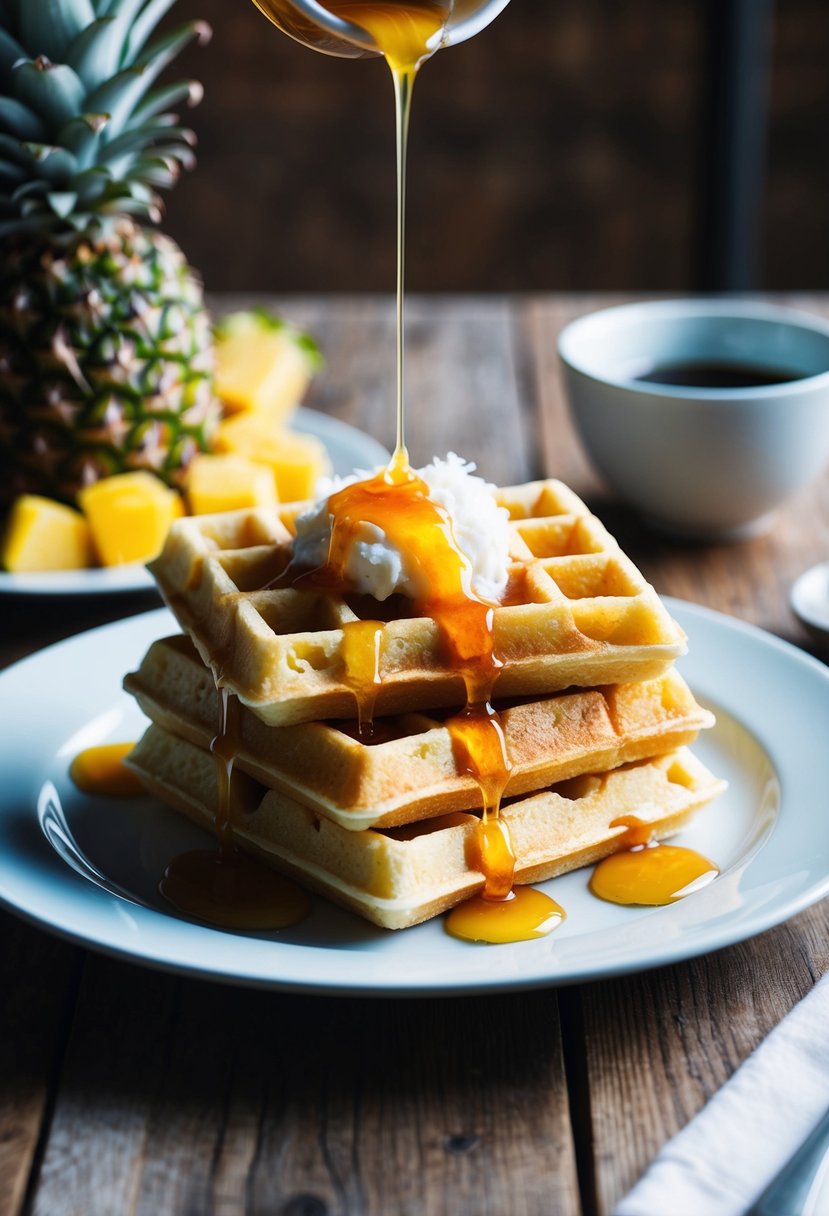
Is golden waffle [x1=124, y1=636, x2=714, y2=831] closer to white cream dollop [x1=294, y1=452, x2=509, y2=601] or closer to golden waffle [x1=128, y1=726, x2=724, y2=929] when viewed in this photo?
golden waffle [x1=128, y1=726, x2=724, y2=929]

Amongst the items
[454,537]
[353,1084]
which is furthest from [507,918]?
[454,537]

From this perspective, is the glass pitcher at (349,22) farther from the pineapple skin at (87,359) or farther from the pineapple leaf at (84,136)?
the pineapple skin at (87,359)

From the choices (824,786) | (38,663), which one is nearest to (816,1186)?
(824,786)

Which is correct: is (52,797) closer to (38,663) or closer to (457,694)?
(38,663)

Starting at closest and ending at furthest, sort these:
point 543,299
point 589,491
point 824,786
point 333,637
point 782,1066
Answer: point 782,1066
point 333,637
point 824,786
point 589,491
point 543,299

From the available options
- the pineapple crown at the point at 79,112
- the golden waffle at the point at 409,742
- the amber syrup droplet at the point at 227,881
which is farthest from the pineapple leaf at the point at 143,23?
the amber syrup droplet at the point at 227,881

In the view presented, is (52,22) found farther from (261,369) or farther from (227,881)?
(227,881)
